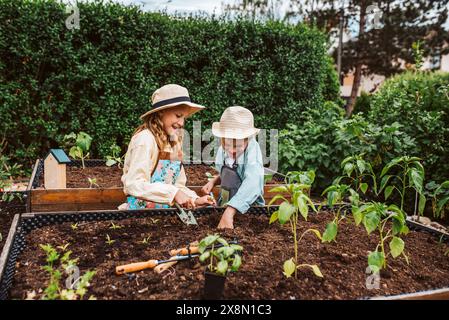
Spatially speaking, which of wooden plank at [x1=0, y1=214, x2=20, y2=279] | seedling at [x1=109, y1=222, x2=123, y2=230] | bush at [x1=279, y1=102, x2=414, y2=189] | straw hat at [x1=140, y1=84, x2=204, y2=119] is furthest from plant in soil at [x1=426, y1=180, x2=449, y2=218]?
wooden plank at [x1=0, y1=214, x2=20, y2=279]

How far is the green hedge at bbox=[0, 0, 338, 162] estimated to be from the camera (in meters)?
5.64

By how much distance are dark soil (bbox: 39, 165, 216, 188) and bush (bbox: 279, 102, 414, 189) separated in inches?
51.0

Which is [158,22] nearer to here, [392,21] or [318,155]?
[318,155]

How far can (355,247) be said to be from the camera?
244cm

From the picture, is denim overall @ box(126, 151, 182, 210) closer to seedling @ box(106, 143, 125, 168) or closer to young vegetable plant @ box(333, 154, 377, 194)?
young vegetable plant @ box(333, 154, 377, 194)

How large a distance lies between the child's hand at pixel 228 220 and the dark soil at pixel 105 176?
60.3 inches

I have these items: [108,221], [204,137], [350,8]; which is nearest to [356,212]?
[108,221]

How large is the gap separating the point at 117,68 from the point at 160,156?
3441 millimetres

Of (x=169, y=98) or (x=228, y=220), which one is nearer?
(x=228, y=220)

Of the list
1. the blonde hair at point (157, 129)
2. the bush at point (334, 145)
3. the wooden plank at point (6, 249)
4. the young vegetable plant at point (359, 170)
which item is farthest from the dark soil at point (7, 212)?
the bush at point (334, 145)

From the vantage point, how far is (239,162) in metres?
2.95

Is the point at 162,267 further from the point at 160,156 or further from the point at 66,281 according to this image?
the point at 160,156

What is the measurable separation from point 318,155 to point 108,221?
345 centimetres

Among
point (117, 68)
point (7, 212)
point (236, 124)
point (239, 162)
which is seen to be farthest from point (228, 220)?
point (117, 68)
